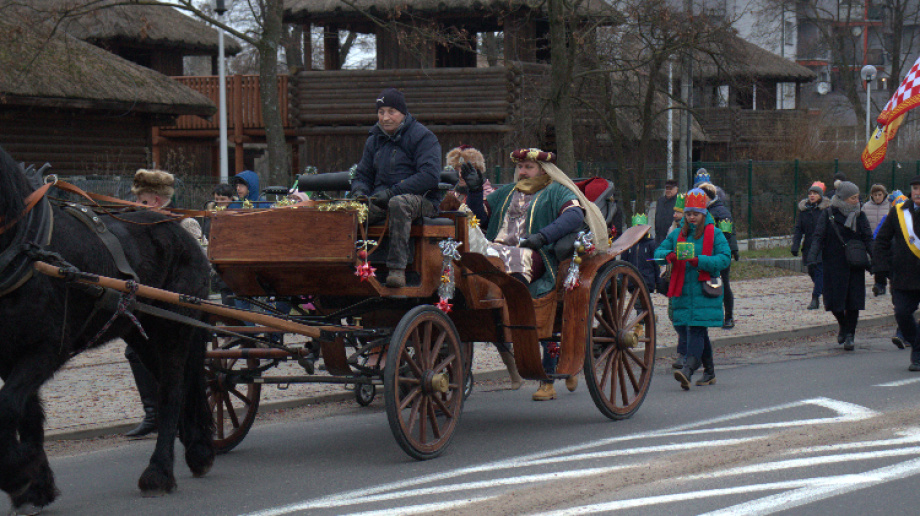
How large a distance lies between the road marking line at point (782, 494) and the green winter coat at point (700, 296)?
11.3 feet

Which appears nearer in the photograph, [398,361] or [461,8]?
[398,361]

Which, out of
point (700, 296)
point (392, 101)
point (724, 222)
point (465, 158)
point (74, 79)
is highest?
point (74, 79)

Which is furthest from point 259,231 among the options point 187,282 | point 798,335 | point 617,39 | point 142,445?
point 617,39

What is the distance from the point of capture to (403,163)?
25.0 ft

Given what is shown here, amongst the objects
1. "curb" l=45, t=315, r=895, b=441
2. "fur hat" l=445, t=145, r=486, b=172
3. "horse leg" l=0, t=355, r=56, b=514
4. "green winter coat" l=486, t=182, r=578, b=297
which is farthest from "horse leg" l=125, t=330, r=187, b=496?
"fur hat" l=445, t=145, r=486, b=172

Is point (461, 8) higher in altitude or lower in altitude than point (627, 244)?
higher

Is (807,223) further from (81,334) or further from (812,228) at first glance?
(81,334)

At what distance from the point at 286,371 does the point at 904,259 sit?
6314 millimetres

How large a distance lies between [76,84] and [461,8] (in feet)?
28.3

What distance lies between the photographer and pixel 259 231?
22.8ft

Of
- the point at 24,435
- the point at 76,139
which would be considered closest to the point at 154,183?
the point at 24,435

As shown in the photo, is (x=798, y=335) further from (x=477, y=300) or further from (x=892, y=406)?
(x=477, y=300)

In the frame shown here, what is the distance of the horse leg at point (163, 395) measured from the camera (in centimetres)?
639

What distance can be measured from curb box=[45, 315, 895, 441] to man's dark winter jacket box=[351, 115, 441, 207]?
2771mm
